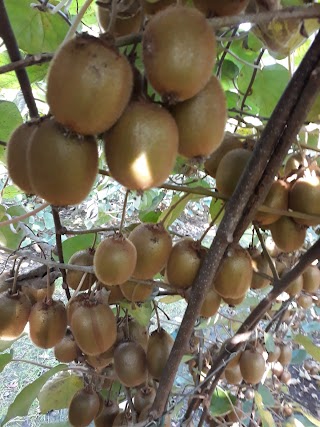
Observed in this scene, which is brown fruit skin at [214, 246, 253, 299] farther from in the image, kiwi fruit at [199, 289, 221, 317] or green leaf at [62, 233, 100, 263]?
green leaf at [62, 233, 100, 263]

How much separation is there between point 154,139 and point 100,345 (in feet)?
1.37

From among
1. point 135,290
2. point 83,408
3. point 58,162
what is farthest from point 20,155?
point 83,408

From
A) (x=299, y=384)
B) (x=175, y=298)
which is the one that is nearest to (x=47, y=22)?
(x=175, y=298)

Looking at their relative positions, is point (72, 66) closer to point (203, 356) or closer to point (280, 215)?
point (280, 215)

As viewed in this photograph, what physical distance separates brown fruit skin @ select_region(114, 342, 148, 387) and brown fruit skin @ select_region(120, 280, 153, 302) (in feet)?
0.41

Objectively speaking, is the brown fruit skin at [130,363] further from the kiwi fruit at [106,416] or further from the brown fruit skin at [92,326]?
the kiwi fruit at [106,416]

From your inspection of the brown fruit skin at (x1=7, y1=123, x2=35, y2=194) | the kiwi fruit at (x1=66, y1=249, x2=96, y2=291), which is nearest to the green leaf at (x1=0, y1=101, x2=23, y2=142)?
the kiwi fruit at (x1=66, y1=249, x2=96, y2=291)

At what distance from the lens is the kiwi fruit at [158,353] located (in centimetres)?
73

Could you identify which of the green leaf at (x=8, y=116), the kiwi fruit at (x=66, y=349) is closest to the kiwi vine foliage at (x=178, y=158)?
the green leaf at (x=8, y=116)

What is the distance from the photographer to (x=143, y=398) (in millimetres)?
819

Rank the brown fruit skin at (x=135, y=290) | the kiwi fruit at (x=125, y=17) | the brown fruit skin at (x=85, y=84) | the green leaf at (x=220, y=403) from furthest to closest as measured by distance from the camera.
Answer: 1. the green leaf at (x=220, y=403)
2. the brown fruit skin at (x=135, y=290)
3. the kiwi fruit at (x=125, y=17)
4. the brown fruit skin at (x=85, y=84)

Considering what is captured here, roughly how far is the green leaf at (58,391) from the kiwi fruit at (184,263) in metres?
0.47

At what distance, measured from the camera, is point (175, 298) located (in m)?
1.06

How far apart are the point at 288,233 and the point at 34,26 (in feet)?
1.65
